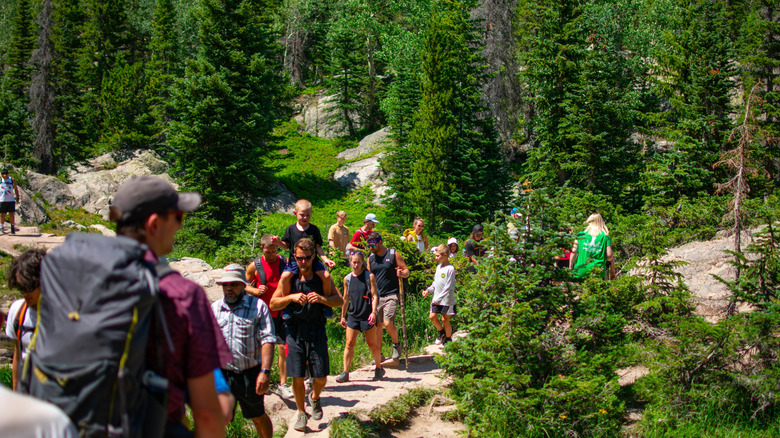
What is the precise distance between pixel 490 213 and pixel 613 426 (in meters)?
17.3

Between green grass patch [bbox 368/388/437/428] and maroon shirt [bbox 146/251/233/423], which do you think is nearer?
maroon shirt [bbox 146/251/233/423]

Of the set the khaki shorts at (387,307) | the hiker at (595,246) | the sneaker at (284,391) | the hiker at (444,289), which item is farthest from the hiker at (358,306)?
the hiker at (595,246)

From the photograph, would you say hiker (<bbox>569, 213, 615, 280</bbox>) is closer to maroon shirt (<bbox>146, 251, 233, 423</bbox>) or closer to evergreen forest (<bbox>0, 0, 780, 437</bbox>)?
evergreen forest (<bbox>0, 0, 780, 437</bbox>)

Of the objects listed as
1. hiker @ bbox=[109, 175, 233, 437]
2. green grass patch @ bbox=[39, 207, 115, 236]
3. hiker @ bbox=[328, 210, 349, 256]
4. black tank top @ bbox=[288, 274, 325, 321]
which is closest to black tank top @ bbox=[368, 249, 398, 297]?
black tank top @ bbox=[288, 274, 325, 321]

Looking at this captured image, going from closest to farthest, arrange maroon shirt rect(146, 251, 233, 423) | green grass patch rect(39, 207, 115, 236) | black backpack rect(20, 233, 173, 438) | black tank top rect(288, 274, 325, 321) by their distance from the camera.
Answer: black backpack rect(20, 233, 173, 438)
maroon shirt rect(146, 251, 233, 423)
black tank top rect(288, 274, 325, 321)
green grass patch rect(39, 207, 115, 236)

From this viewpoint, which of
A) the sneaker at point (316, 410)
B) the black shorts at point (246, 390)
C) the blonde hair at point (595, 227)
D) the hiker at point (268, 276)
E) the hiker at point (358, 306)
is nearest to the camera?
the black shorts at point (246, 390)

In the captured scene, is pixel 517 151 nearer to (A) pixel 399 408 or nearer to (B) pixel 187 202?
(A) pixel 399 408

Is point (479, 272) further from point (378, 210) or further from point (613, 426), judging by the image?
point (378, 210)

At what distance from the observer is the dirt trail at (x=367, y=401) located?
6.62 metres

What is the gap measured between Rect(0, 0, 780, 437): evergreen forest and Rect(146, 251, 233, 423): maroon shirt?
189 inches

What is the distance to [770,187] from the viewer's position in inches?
669

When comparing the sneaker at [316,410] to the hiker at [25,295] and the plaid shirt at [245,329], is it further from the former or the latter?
the hiker at [25,295]

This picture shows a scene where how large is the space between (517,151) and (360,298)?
94.9 ft

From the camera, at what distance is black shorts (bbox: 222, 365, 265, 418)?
5.09 m
